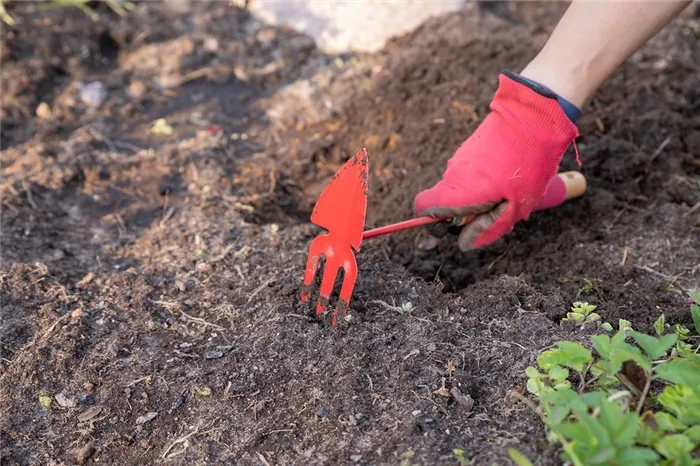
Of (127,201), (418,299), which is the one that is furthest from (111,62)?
(418,299)

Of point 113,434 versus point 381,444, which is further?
point 113,434

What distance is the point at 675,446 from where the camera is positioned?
4.16ft

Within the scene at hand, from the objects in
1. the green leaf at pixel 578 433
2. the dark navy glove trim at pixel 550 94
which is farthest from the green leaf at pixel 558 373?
the dark navy glove trim at pixel 550 94

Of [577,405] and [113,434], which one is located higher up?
[577,405]

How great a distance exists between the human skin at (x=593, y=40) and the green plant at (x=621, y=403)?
86 centimetres

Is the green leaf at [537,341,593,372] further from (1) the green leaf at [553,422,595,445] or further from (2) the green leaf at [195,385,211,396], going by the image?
(2) the green leaf at [195,385,211,396]

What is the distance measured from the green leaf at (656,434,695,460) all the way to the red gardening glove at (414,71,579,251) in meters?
0.98

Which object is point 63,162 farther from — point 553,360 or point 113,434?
point 553,360

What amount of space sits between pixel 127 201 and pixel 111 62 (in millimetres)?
1254

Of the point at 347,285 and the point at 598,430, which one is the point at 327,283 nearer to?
the point at 347,285

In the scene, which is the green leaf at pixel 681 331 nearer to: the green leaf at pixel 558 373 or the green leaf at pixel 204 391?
the green leaf at pixel 558 373

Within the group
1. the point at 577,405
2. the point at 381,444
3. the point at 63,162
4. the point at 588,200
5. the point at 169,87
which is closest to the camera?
the point at 577,405

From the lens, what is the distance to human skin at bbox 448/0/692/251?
193 centimetres

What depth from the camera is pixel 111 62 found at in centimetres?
356
